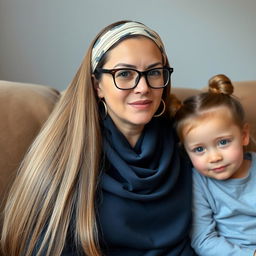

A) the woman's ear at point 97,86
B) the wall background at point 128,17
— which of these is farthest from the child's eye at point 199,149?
the wall background at point 128,17

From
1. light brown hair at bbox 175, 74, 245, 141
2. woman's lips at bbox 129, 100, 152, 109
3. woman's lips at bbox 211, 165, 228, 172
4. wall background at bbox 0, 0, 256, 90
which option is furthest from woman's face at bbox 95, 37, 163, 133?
wall background at bbox 0, 0, 256, 90

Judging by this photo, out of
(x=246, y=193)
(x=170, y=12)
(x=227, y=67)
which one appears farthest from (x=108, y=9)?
(x=246, y=193)

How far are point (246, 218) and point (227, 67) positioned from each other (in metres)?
1.02

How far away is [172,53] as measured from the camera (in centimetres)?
183

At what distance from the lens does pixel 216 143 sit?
107cm

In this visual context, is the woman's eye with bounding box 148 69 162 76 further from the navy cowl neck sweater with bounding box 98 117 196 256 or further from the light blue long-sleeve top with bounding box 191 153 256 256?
the light blue long-sleeve top with bounding box 191 153 256 256

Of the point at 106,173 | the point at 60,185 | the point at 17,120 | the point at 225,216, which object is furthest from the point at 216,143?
the point at 17,120

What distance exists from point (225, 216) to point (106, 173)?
0.40 metres

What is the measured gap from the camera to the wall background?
1.60 meters

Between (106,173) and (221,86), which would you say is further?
(221,86)

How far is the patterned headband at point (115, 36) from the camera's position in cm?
103

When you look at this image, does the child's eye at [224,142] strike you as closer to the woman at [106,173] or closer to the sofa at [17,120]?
the woman at [106,173]

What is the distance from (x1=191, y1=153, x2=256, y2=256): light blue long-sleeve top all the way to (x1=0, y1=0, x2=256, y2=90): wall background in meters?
0.87

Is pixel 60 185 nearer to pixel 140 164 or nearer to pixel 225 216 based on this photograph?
pixel 140 164
